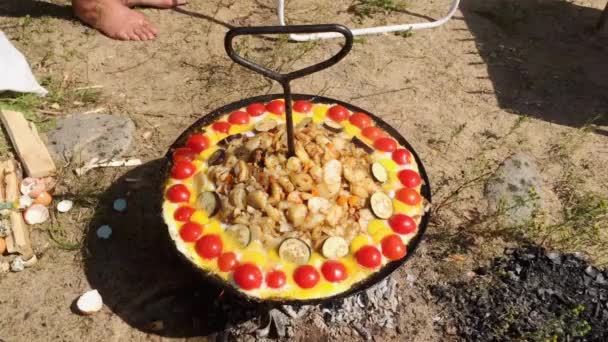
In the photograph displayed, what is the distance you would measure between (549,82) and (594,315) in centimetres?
349

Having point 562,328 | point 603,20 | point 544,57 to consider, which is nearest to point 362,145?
point 562,328

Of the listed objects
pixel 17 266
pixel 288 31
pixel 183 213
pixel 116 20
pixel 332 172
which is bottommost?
pixel 17 266

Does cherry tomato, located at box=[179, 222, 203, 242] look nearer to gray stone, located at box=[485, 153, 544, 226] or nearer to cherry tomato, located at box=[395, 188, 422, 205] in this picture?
cherry tomato, located at box=[395, 188, 422, 205]

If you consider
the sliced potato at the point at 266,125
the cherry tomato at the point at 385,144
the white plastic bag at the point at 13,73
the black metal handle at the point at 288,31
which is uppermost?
the black metal handle at the point at 288,31

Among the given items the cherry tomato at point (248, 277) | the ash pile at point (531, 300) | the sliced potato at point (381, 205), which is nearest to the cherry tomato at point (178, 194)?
the cherry tomato at point (248, 277)

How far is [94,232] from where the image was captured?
15.5ft

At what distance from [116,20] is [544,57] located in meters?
5.91

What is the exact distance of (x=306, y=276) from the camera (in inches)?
125

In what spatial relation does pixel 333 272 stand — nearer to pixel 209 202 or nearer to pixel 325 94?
pixel 209 202

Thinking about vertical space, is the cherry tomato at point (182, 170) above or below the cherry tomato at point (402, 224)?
above

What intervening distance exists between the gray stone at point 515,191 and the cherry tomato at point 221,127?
268 centimetres

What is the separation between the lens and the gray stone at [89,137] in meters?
5.30

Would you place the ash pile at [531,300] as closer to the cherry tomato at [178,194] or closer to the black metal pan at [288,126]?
the black metal pan at [288,126]

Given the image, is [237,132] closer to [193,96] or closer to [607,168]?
[193,96]
